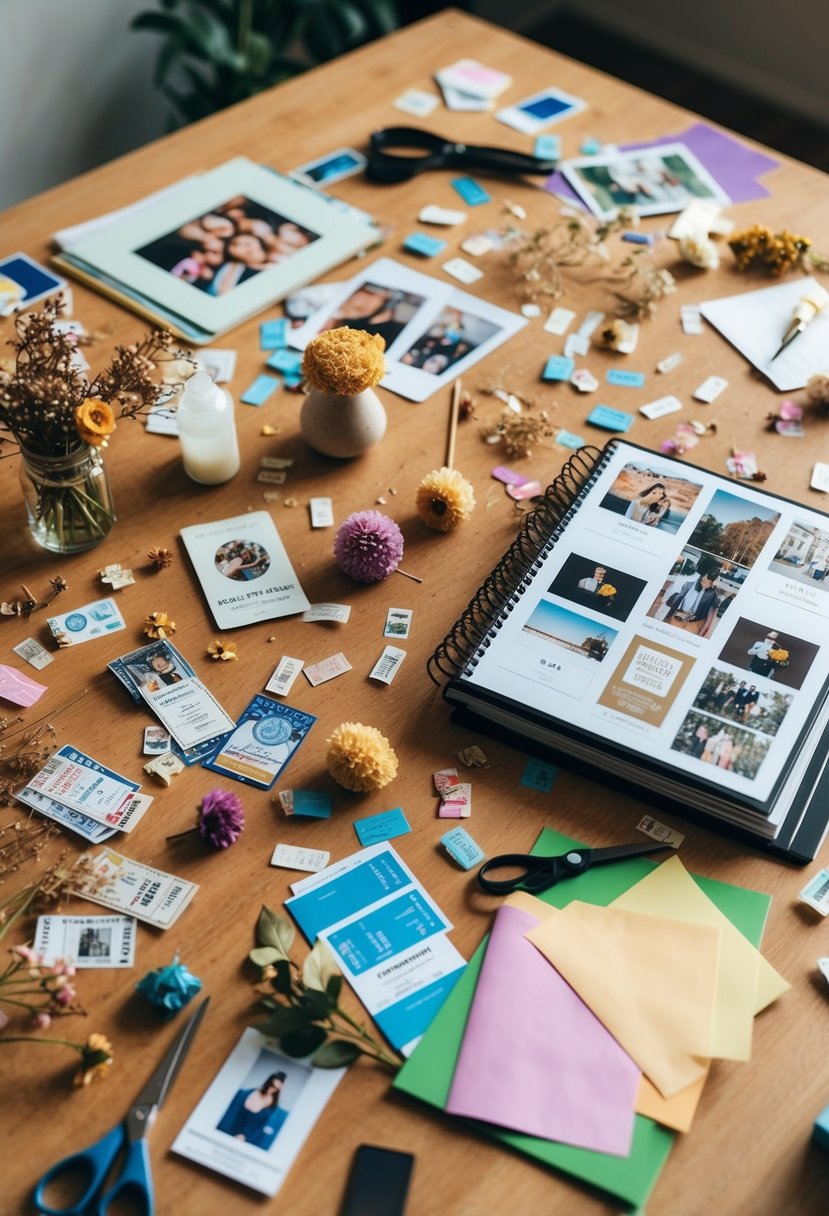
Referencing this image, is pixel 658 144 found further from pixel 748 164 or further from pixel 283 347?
pixel 283 347

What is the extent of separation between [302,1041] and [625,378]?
1.02 meters

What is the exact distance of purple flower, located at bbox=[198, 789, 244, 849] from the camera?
41.6 inches

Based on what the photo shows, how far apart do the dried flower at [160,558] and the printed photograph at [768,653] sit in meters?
0.66

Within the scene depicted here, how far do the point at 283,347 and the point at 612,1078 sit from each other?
108 centimetres

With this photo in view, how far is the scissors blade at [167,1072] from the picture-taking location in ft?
2.95

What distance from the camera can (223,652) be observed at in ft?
4.02

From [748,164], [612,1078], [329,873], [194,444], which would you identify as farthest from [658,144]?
[612,1078]

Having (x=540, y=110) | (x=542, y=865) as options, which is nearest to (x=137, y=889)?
(x=542, y=865)

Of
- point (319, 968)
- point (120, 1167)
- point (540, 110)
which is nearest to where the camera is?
point (120, 1167)

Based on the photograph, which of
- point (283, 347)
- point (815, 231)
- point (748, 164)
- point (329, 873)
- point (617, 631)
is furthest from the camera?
point (748, 164)

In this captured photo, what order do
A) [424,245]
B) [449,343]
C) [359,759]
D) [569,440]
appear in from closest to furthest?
[359,759] → [569,440] → [449,343] → [424,245]

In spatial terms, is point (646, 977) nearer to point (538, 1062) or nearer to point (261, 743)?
point (538, 1062)

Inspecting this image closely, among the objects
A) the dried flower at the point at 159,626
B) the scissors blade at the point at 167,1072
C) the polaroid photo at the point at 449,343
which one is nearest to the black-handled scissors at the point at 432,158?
the polaroid photo at the point at 449,343

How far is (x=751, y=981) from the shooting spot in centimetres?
99
